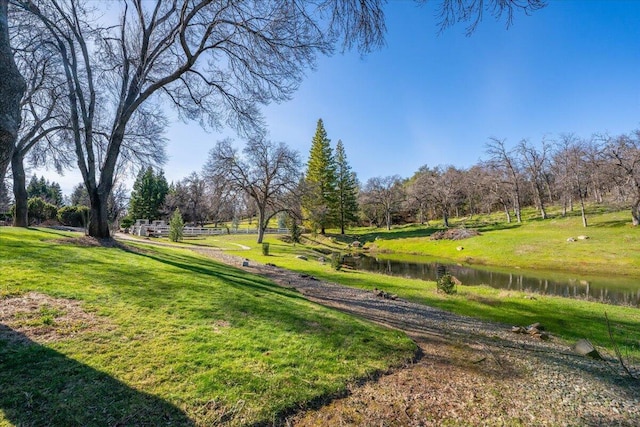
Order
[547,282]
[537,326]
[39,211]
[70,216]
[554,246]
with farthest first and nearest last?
[70,216] → [39,211] → [554,246] → [547,282] → [537,326]

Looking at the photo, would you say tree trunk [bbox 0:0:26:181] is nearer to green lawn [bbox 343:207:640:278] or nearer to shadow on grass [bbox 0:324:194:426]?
shadow on grass [bbox 0:324:194:426]

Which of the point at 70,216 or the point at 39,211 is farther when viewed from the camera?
the point at 70,216

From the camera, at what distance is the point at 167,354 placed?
12.0 feet

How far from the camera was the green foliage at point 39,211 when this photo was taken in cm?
3384

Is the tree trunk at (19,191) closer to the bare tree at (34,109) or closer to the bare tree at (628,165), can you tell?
the bare tree at (34,109)

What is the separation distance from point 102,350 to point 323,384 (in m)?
2.75

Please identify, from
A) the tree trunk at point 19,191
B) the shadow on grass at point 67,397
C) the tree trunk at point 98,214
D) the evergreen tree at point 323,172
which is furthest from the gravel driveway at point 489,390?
the evergreen tree at point 323,172

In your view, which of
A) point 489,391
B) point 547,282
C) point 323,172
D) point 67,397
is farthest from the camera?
point 323,172

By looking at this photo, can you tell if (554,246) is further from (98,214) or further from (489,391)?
(98,214)

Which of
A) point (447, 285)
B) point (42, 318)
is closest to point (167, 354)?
point (42, 318)

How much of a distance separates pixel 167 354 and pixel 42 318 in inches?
79.8

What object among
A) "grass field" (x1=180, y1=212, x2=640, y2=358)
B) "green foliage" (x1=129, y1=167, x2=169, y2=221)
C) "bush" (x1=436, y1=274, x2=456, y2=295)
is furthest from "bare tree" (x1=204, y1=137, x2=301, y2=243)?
"green foliage" (x1=129, y1=167, x2=169, y2=221)

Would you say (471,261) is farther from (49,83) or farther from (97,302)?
(49,83)

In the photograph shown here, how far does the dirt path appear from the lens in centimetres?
323
